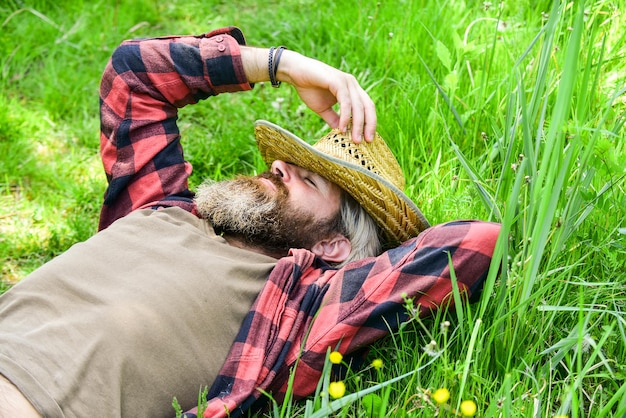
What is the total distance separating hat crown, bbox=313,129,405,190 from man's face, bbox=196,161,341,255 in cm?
19

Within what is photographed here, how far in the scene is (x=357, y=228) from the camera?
2672 millimetres

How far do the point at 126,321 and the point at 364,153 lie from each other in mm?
931

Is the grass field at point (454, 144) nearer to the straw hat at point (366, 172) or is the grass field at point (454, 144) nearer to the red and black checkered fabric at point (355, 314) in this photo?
the red and black checkered fabric at point (355, 314)

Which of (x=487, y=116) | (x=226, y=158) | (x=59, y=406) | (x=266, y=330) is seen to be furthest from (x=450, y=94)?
(x=59, y=406)

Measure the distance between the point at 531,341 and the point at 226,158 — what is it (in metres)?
1.79

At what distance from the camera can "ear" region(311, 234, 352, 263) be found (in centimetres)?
267

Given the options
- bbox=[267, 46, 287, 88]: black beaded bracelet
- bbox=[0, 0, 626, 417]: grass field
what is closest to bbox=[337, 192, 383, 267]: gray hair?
bbox=[0, 0, 626, 417]: grass field

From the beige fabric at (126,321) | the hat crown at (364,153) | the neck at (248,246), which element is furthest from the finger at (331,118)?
the beige fabric at (126,321)

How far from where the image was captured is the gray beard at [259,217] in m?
2.55

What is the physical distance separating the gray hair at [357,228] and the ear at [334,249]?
0.05 ft

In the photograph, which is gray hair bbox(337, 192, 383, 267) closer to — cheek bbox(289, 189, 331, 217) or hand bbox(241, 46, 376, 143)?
cheek bbox(289, 189, 331, 217)

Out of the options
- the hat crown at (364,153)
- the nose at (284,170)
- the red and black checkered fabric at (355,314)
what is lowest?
the red and black checkered fabric at (355,314)

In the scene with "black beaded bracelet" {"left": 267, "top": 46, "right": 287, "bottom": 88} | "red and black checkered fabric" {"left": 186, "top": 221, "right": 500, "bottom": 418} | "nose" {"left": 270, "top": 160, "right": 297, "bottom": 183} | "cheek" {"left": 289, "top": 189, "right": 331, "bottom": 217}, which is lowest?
"red and black checkered fabric" {"left": 186, "top": 221, "right": 500, "bottom": 418}

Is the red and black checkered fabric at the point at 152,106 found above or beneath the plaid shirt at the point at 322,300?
above
